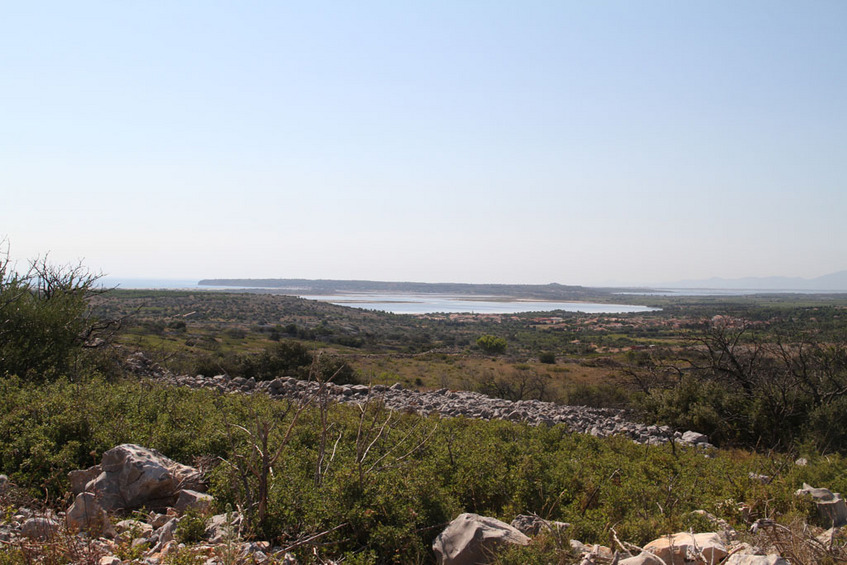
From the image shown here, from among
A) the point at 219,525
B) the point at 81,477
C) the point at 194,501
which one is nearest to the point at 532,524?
the point at 219,525

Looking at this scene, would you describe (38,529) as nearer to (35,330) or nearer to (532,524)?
(532,524)

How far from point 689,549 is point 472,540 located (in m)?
1.77

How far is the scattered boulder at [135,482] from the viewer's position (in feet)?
18.4

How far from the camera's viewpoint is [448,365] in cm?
3369

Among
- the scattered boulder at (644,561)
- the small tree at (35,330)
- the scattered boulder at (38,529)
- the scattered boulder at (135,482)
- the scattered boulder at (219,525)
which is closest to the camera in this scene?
the scattered boulder at (644,561)

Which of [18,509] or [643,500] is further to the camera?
[643,500]

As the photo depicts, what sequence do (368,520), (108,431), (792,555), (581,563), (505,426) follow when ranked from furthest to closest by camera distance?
1. (505,426)
2. (108,431)
3. (368,520)
4. (581,563)
5. (792,555)

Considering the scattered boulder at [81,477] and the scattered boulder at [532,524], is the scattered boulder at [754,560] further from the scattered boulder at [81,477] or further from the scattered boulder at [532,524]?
the scattered boulder at [81,477]

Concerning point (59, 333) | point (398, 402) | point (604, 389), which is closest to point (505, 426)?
point (398, 402)

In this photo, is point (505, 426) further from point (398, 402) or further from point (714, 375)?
point (714, 375)

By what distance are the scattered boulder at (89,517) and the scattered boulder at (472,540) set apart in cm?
310

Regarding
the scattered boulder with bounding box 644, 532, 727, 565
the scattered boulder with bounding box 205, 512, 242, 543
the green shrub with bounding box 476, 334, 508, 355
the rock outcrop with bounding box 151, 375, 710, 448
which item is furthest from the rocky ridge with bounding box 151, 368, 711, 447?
the green shrub with bounding box 476, 334, 508, 355

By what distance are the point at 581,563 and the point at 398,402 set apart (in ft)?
39.5

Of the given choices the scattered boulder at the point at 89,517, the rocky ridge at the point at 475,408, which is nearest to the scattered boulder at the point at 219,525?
the scattered boulder at the point at 89,517
